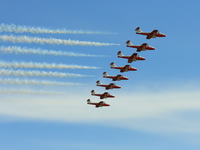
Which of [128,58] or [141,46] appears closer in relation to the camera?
[141,46]

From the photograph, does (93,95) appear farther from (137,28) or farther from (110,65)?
(137,28)

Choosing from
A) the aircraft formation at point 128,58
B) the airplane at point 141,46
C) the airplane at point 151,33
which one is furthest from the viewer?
the airplane at point 141,46

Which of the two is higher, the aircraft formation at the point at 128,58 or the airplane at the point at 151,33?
the airplane at the point at 151,33

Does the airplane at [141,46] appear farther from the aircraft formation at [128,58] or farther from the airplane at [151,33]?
the airplane at [151,33]

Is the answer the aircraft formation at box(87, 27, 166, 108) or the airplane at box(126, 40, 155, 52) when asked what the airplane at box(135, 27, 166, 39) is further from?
the airplane at box(126, 40, 155, 52)

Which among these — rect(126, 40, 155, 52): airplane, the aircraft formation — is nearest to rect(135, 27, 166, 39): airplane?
the aircraft formation

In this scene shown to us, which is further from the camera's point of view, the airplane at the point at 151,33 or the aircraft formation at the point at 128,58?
the aircraft formation at the point at 128,58

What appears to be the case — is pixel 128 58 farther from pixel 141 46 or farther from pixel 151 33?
pixel 151 33

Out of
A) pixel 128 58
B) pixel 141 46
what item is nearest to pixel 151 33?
pixel 141 46

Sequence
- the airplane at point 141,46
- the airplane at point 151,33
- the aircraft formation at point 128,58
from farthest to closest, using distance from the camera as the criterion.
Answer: the airplane at point 141,46 → the aircraft formation at point 128,58 → the airplane at point 151,33

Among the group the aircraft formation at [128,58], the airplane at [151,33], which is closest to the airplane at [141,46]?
the aircraft formation at [128,58]

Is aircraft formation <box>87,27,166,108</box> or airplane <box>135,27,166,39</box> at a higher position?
airplane <box>135,27,166,39</box>

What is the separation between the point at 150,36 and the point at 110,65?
13567 mm

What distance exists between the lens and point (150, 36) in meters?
128
